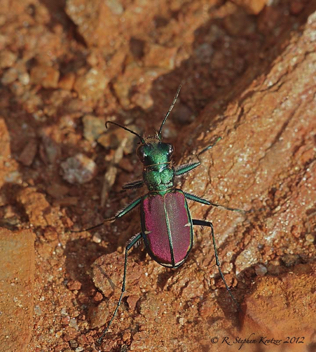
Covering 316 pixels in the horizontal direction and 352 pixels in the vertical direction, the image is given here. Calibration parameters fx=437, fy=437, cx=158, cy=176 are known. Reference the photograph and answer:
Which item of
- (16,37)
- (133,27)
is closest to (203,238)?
(133,27)

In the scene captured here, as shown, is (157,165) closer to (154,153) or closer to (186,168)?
(154,153)

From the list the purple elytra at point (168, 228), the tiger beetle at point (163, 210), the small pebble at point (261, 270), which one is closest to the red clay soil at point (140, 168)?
the small pebble at point (261, 270)

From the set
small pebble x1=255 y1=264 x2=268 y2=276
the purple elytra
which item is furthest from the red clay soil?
the purple elytra

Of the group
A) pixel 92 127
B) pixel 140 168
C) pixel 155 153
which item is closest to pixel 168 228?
pixel 155 153

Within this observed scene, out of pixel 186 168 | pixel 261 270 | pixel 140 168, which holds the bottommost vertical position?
pixel 261 270

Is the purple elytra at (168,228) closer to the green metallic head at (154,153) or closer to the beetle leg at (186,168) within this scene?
the beetle leg at (186,168)

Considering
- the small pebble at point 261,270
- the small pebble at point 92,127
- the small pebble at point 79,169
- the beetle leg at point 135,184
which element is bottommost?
the small pebble at point 261,270

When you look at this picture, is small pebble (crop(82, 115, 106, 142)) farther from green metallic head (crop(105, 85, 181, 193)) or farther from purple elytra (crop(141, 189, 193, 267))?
purple elytra (crop(141, 189, 193, 267))
